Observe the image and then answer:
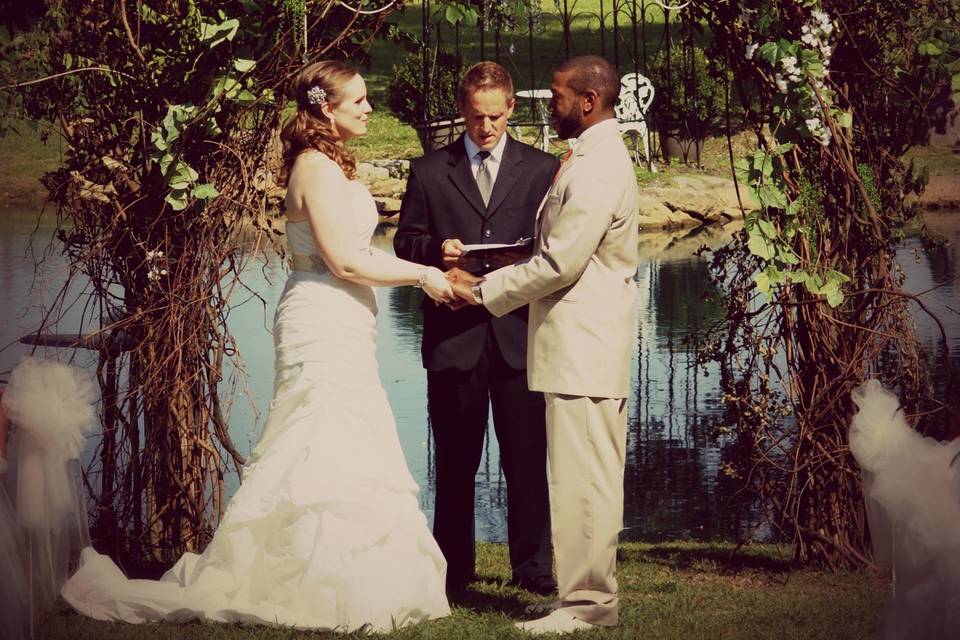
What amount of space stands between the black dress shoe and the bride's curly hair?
1653 millimetres

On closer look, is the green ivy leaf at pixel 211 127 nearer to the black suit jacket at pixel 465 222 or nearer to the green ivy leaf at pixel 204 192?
the green ivy leaf at pixel 204 192

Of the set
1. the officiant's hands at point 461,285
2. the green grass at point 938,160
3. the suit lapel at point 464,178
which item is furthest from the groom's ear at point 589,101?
the green grass at point 938,160

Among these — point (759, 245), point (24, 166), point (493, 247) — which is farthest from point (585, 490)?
point (24, 166)

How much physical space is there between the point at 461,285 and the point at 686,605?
1423 millimetres

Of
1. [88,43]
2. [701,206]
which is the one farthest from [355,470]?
[701,206]

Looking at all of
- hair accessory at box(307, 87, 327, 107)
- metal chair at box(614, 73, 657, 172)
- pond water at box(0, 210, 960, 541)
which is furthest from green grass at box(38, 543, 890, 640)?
metal chair at box(614, 73, 657, 172)

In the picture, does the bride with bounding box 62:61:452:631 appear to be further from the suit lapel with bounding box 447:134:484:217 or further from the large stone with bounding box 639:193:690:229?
the large stone with bounding box 639:193:690:229

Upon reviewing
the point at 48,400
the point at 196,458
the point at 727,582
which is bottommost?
the point at 727,582

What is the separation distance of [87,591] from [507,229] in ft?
6.61

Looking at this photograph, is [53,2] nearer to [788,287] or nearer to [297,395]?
[297,395]

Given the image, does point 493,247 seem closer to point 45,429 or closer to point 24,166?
point 45,429

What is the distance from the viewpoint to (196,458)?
5867mm

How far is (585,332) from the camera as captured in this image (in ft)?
14.8

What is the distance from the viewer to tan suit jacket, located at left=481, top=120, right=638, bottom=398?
440 cm
